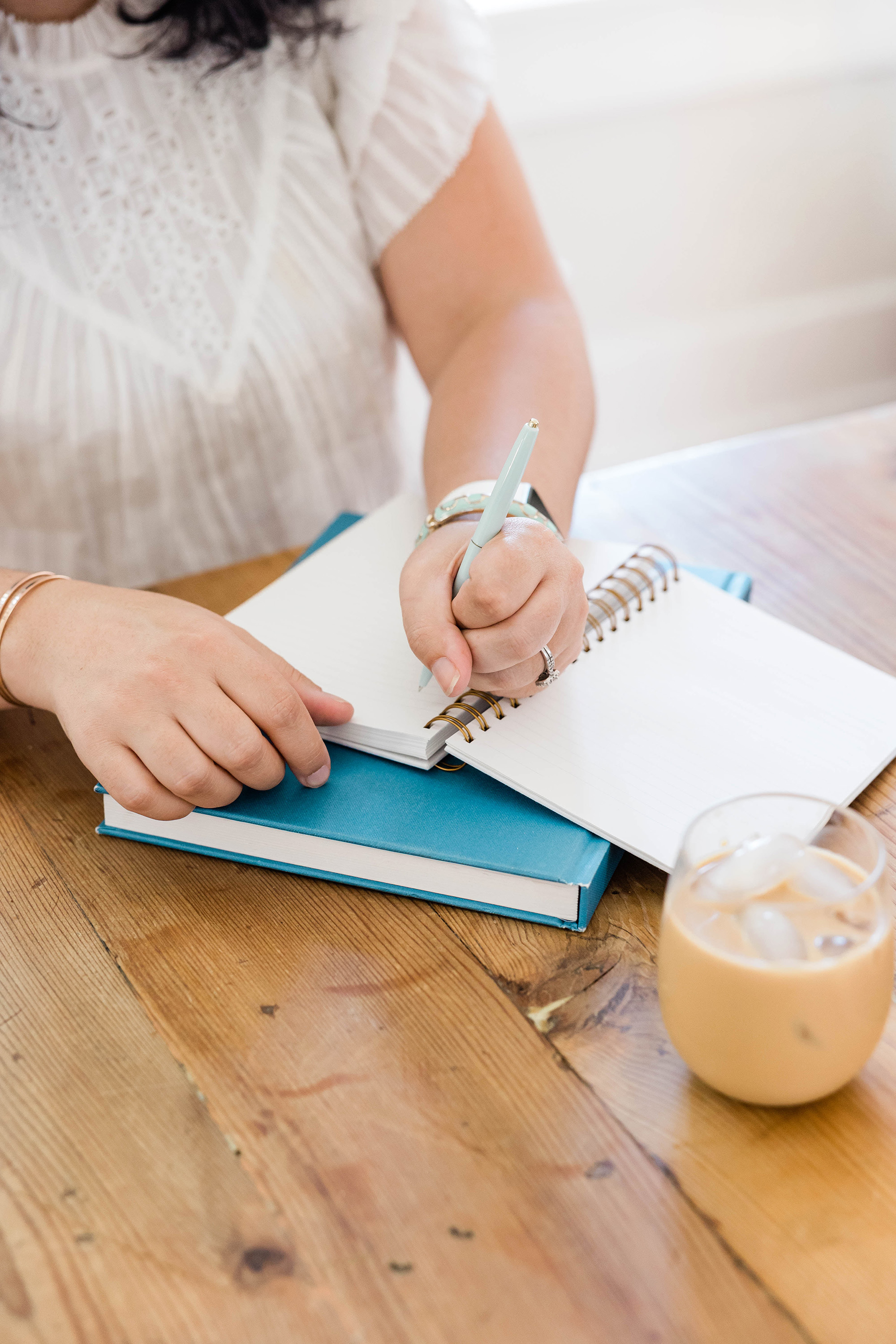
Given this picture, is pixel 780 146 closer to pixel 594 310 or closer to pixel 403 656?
pixel 594 310

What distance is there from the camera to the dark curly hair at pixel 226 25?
3.32 feet

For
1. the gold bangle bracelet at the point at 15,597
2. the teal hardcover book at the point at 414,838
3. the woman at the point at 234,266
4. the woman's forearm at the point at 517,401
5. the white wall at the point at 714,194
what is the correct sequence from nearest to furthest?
the teal hardcover book at the point at 414,838 < the gold bangle bracelet at the point at 15,597 < the woman's forearm at the point at 517,401 < the woman at the point at 234,266 < the white wall at the point at 714,194

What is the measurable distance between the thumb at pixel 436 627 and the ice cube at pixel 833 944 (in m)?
0.26

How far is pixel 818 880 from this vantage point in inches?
16.5

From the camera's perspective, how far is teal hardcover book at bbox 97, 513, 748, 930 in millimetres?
555

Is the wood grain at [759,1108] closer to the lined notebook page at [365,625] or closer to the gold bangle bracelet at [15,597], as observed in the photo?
the lined notebook page at [365,625]

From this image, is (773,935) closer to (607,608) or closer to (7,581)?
(607,608)

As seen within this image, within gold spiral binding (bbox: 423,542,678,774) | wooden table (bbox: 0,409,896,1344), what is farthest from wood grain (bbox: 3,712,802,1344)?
gold spiral binding (bbox: 423,542,678,774)

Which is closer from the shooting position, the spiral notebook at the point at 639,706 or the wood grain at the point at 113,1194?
the wood grain at the point at 113,1194

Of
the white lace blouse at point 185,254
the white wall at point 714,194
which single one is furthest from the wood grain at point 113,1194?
the white wall at point 714,194

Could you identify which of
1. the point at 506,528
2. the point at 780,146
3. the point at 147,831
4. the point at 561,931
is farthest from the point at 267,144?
the point at 780,146

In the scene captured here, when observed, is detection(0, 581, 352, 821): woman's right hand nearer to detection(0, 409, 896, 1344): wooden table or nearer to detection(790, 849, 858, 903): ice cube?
detection(0, 409, 896, 1344): wooden table

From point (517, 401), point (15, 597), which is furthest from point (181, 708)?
point (517, 401)

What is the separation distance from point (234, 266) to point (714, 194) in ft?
4.35
